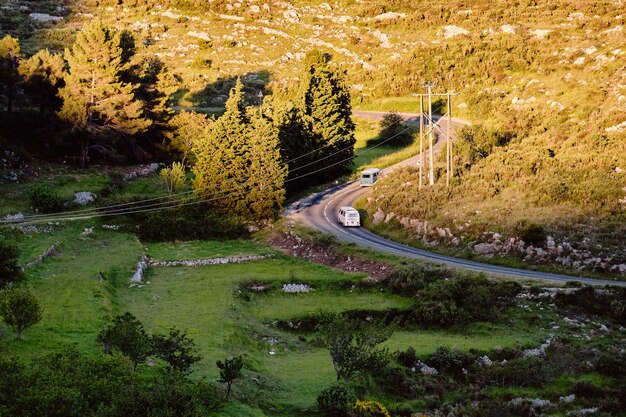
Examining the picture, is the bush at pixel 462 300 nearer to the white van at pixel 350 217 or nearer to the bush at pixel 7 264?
the white van at pixel 350 217

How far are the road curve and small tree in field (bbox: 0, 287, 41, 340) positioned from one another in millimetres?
28158

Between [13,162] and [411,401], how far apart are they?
1787 inches

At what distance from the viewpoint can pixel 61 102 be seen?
60.7 metres

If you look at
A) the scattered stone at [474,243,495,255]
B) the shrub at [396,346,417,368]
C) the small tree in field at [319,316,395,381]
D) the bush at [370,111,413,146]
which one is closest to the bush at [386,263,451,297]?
the scattered stone at [474,243,495,255]

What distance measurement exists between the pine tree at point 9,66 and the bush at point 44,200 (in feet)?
53.9

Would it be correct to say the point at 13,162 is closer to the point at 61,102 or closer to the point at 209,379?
the point at 61,102

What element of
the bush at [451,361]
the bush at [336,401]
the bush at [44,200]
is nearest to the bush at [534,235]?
the bush at [451,361]

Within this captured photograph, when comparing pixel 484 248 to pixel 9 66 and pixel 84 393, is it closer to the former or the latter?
pixel 84 393

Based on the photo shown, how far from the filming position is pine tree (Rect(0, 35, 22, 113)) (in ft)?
193

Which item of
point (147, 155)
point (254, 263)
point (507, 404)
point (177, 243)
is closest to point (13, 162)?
point (147, 155)

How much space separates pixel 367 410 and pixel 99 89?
47.9 m

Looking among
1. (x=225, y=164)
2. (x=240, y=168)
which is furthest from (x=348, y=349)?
(x=225, y=164)

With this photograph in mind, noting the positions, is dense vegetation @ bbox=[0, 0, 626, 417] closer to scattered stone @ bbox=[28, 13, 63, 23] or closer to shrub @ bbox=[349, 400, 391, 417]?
shrub @ bbox=[349, 400, 391, 417]

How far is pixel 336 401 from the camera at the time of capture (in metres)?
22.3
